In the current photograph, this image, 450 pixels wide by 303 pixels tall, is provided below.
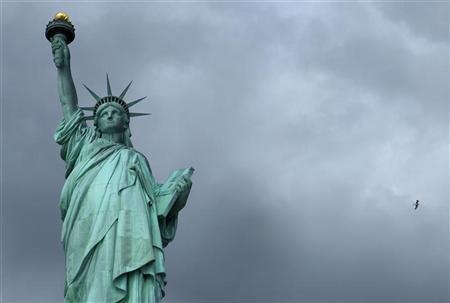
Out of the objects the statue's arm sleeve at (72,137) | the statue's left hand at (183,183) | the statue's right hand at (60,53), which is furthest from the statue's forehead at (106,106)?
the statue's left hand at (183,183)

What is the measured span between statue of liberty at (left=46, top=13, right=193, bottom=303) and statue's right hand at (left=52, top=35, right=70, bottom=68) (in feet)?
0.08

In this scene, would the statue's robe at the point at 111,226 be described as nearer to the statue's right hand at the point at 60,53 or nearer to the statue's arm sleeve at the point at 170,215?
the statue's arm sleeve at the point at 170,215

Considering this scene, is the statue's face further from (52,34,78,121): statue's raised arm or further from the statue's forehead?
(52,34,78,121): statue's raised arm

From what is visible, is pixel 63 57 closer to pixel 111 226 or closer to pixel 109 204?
pixel 109 204

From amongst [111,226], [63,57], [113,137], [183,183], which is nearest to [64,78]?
[63,57]

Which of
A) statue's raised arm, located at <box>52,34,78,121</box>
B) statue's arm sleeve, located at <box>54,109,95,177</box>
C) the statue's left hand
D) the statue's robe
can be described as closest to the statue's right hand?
statue's raised arm, located at <box>52,34,78,121</box>

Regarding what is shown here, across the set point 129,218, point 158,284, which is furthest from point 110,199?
point 158,284

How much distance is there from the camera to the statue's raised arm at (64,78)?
25.9m

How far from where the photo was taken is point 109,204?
2305 centimetres

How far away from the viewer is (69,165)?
987 inches

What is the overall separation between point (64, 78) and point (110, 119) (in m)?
1.80

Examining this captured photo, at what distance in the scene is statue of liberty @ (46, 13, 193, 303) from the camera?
22.1 meters

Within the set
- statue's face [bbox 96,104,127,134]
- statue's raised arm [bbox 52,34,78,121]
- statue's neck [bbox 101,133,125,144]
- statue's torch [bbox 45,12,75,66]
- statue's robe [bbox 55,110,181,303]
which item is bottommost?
statue's robe [bbox 55,110,181,303]

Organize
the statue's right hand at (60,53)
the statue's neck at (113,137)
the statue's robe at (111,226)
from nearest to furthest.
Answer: the statue's robe at (111,226)
the statue's neck at (113,137)
the statue's right hand at (60,53)
